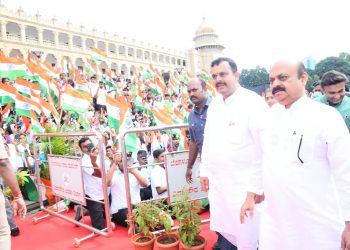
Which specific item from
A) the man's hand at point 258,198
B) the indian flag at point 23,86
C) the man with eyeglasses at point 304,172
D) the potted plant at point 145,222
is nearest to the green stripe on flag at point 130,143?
the potted plant at point 145,222

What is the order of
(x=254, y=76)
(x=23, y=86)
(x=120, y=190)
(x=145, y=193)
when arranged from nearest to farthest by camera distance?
(x=120, y=190), (x=145, y=193), (x=23, y=86), (x=254, y=76)

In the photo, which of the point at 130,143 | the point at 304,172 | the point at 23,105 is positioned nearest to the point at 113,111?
→ the point at 130,143

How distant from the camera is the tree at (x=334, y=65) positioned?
153 ft

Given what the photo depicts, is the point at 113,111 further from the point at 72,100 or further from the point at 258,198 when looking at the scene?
the point at 258,198

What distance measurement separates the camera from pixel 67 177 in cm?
405

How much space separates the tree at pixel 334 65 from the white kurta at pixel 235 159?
49249mm

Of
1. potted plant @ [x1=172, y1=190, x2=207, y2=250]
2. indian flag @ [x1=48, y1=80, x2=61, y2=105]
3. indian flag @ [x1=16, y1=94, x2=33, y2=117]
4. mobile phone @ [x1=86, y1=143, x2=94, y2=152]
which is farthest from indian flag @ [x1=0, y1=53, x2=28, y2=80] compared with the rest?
potted plant @ [x1=172, y1=190, x2=207, y2=250]

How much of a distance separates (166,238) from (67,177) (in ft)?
5.39

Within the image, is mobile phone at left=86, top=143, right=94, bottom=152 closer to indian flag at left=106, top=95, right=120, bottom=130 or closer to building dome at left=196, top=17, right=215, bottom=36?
indian flag at left=106, top=95, right=120, bottom=130

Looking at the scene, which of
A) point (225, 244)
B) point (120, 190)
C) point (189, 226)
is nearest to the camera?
point (225, 244)

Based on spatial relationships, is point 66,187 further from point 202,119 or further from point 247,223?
point 247,223

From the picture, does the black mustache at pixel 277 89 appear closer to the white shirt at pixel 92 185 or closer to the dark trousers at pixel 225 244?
the dark trousers at pixel 225 244

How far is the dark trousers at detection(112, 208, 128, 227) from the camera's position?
4.00m

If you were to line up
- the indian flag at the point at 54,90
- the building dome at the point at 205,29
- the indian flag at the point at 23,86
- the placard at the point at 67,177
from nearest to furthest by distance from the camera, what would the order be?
the placard at the point at 67,177
the indian flag at the point at 23,86
the indian flag at the point at 54,90
the building dome at the point at 205,29
